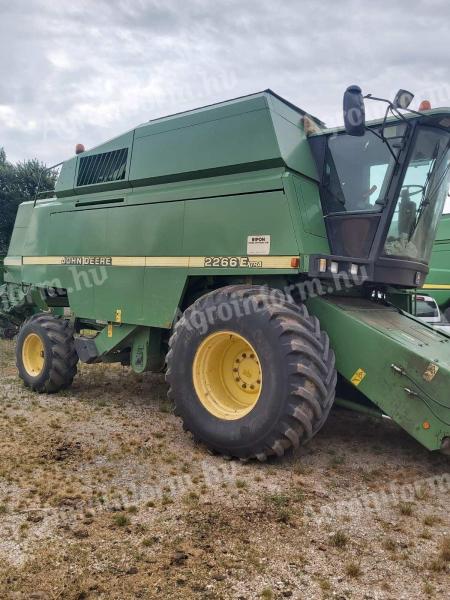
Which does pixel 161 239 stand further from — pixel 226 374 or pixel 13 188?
pixel 13 188

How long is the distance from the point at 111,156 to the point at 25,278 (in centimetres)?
252

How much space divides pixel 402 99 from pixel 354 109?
49 centimetres

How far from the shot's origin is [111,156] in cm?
659

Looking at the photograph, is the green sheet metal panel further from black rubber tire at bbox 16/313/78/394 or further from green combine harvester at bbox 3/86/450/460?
black rubber tire at bbox 16/313/78/394

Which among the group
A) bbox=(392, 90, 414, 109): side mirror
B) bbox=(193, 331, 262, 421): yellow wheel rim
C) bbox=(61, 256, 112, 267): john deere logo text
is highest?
bbox=(392, 90, 414, 109): side mirror

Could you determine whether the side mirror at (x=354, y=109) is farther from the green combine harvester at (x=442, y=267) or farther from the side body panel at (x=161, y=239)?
the green combine harvester at (x=442, y=267)

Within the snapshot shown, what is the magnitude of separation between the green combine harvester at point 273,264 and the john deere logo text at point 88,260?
0.08 feet

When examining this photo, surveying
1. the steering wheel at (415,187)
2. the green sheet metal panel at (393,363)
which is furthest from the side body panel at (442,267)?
the green sheet metal panel at (393,363)

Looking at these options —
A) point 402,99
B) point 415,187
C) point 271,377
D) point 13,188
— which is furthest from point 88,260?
point 13,188

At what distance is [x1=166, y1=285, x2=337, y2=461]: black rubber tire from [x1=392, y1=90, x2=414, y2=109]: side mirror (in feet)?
6.16

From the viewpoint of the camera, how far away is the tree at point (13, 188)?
22.2 metres

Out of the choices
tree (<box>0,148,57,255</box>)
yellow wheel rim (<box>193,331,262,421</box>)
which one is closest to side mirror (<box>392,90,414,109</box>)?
yellow wheel rim (<box>193,331,262,421</box>)

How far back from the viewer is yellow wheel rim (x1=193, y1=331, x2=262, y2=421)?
4637 millimetres

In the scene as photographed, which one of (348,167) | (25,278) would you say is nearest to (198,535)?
(348,167)
